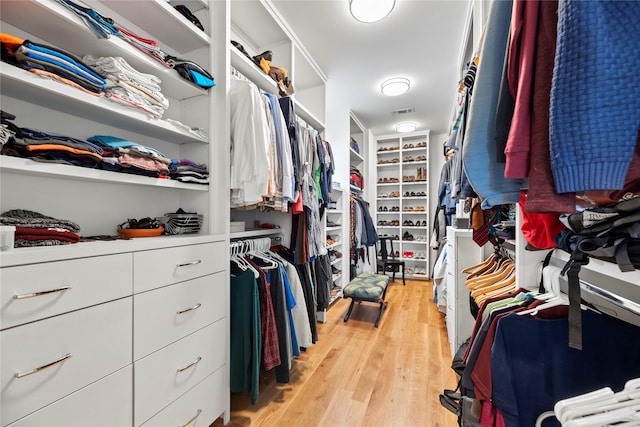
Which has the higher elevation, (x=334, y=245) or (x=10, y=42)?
(x=10, y=42)

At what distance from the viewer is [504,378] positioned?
69 cm

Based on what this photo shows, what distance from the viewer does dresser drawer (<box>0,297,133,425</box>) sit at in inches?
26.7

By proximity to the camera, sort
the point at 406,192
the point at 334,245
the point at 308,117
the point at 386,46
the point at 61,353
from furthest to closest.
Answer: the point at 406,192
the point at 334,245
the point at 308,117
the point at 386,46
the point at 61,353

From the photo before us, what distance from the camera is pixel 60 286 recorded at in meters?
0.77

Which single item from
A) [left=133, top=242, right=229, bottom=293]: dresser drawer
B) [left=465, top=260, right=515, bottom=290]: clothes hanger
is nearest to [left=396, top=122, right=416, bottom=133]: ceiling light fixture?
[left=465, top=260, right=515, bottom=290]: clothes hanger

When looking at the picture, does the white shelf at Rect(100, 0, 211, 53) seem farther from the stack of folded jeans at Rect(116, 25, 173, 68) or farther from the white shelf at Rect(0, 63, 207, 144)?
the white shelf at Rect(0, 63, 207, 144)

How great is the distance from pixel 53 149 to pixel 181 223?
567mm

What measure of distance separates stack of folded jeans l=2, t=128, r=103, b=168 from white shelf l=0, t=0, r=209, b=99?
0.42m

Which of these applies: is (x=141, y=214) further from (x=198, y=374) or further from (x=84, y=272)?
(x=198, y=374)

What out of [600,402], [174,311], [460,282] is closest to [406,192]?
[460,282]

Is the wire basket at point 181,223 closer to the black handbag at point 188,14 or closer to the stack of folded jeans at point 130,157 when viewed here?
the stack of folded jeans at point 130,157

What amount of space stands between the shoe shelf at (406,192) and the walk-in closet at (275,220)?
228 cm

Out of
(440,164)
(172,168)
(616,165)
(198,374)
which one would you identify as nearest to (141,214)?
(172,168)

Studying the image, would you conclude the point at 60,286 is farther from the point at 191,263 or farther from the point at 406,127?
the point at 406,127
